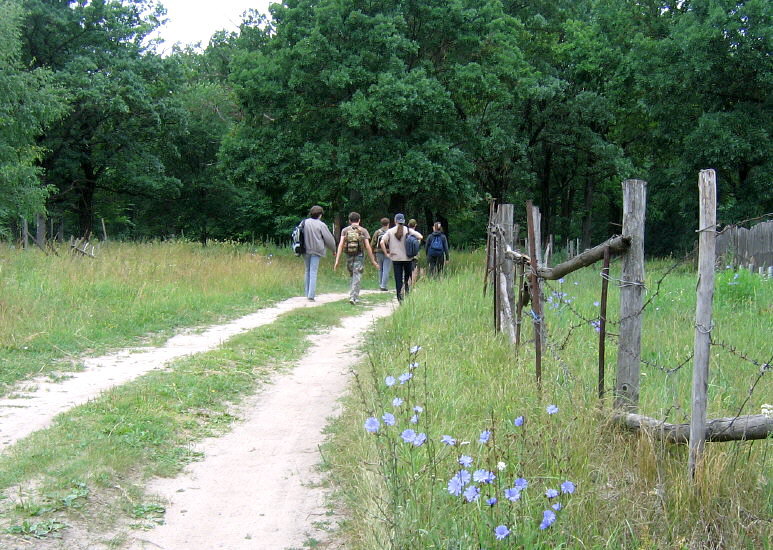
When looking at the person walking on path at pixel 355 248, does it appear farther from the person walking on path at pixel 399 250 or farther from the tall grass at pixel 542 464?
the tall grass at pixel 542 464

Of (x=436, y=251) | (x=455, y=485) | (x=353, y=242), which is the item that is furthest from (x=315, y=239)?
(x=455, y=485)

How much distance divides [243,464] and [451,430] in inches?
64.3

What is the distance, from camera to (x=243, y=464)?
5301 millimetres

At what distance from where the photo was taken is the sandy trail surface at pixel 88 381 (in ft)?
19.7

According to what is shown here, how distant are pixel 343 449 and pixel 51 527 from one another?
2.02 m

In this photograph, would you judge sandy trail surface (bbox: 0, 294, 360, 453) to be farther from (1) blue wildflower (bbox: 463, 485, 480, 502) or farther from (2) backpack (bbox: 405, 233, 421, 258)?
(2) backpack (bbox: 405, 233, 421, 258)

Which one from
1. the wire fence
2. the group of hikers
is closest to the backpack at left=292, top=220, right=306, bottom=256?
the group of hikers

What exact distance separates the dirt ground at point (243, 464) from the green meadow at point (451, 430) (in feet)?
0.49

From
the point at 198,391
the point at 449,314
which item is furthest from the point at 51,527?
the point at 449,314

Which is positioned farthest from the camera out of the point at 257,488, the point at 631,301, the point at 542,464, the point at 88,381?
the point at 88,381

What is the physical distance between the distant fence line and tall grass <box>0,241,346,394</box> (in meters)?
10.1

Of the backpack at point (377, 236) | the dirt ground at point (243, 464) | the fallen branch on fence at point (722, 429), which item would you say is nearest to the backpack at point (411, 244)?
the backpack at point (377, 236)

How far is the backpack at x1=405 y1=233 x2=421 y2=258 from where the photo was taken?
1483 cm

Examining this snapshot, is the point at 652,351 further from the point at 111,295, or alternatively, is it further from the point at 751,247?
the point at 751,247
